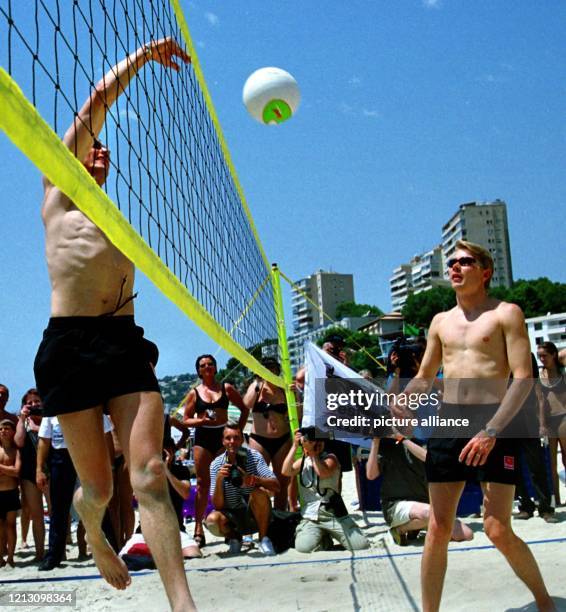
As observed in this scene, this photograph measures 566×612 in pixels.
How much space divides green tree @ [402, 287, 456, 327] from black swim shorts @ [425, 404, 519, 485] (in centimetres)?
6567

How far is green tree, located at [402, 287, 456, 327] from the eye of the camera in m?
68.2

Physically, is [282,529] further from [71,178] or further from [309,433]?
[71,178]

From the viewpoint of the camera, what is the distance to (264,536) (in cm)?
506

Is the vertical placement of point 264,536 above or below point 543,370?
below

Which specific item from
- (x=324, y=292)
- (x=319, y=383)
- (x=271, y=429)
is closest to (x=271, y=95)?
(x=319, y=383)

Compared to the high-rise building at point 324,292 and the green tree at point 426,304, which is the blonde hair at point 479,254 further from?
the high-rise building at point 324,292

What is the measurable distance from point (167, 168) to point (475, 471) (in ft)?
7.97

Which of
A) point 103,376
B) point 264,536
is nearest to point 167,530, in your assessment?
point 103,376

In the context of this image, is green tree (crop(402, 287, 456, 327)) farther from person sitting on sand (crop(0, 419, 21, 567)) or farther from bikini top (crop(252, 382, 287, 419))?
person sitting on sand (crop(0, 419, 21, 567))

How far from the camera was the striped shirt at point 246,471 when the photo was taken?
520cm

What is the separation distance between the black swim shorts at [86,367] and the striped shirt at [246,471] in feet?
9.88

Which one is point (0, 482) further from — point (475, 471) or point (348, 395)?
point (475, 471)

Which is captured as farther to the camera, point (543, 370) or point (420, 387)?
point (543, 370)

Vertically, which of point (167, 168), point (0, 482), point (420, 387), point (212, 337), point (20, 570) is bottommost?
point (20, 570)
